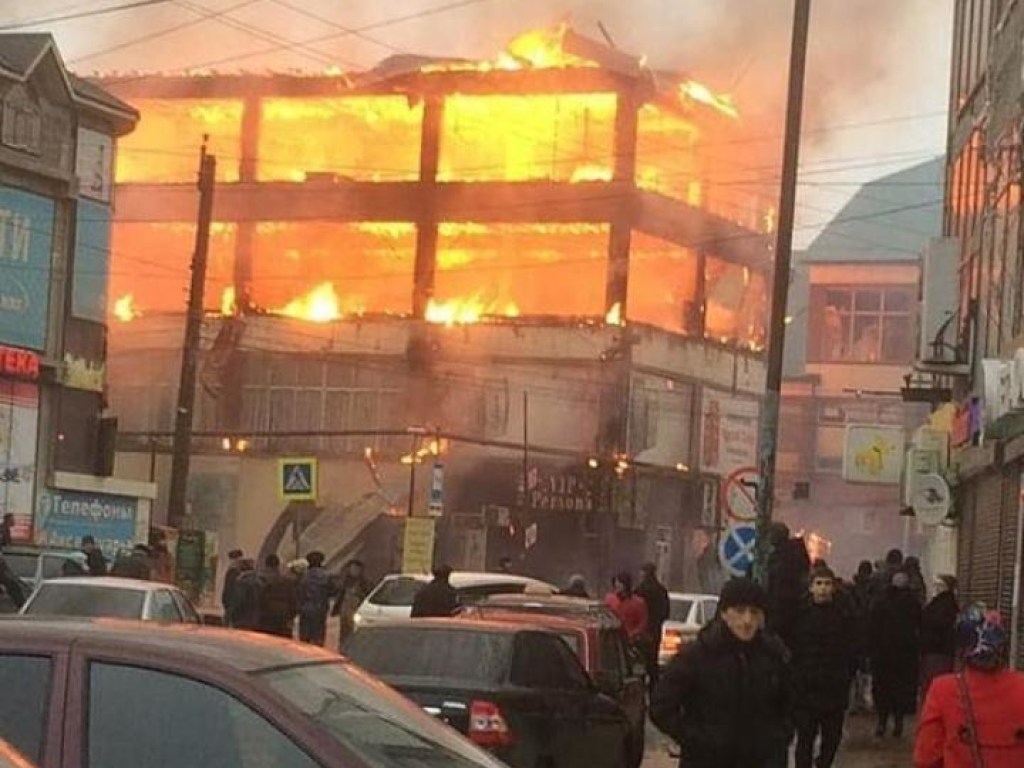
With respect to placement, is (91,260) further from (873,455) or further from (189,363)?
(873,455)

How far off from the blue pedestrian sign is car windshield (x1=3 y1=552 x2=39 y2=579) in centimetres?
820

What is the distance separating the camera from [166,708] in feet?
17.1

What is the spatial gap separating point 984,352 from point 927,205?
55.6 m

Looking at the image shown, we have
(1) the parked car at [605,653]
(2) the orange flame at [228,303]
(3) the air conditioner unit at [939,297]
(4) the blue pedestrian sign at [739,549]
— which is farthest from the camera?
(2) the orange flame at [228,303]

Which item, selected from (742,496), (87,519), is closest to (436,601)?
(742,496)

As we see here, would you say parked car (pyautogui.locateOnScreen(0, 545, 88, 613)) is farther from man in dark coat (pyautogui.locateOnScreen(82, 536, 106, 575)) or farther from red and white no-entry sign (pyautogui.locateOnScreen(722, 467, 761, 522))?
red and white no-entry sign (pyautogui.locateOnScreen(722, 467, 761, 522))

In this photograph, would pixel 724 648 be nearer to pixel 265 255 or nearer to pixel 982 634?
pixel 982 634

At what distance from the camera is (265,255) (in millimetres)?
60750

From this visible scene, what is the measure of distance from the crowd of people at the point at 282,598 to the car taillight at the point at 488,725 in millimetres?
8680

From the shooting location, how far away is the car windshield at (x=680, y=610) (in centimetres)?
2544

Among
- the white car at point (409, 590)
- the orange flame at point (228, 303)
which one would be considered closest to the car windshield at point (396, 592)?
the white car at point (409, 590)

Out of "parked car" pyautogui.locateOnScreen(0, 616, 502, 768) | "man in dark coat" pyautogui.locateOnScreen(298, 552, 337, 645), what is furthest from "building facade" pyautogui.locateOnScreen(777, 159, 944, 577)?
"parked car" pyautogui.locateOnScreen(0, 616, 502, 768)

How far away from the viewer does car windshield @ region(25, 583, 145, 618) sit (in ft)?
52.3

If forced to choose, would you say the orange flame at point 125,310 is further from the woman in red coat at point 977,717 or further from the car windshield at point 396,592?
the woman in red coat at point 977,717
